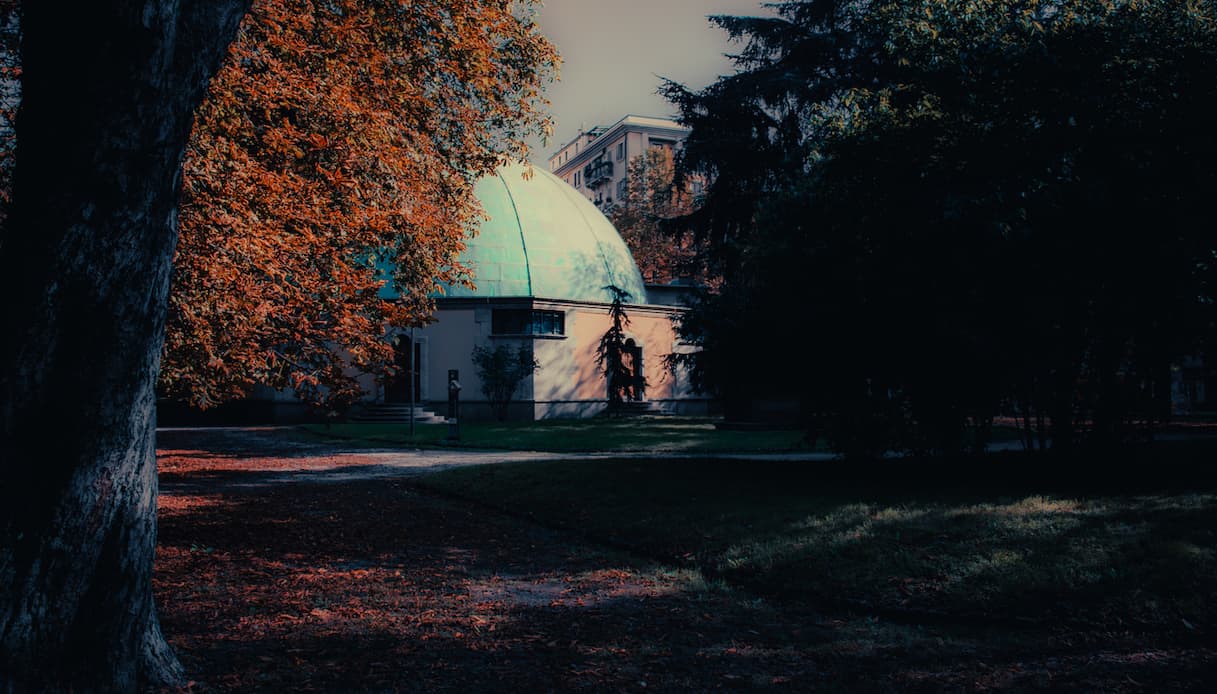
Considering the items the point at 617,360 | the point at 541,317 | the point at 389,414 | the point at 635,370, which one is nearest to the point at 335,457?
the point at 389,414

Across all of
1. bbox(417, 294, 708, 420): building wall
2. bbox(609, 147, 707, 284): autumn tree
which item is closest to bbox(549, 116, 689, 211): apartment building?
bbox(609, 147, 707, 284): autumn tree

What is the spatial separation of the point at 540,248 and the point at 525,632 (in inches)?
1323

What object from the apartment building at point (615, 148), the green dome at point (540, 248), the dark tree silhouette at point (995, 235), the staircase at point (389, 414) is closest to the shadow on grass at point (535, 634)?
the dark tree silhouette at point (995, 235)

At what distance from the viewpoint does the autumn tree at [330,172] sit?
8.62 m

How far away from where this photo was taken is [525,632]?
5.25 meters

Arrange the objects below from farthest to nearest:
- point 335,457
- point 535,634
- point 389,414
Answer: point 389,414
point 335,457
point 535,634

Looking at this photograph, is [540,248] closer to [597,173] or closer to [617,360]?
[617,360]

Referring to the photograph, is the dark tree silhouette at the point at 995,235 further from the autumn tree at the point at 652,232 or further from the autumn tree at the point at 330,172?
the autumn tree at the point at 652,232

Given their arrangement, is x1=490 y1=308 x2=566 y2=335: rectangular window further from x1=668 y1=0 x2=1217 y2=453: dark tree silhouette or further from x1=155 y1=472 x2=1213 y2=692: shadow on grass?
x1=155 y1=472 x2=1213 y2=692: shadow on grass

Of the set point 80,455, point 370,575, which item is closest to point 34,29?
point 80,455

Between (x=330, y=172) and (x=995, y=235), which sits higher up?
(x=330, y=172)

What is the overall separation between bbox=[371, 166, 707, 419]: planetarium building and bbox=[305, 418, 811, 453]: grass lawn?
7.00 metres

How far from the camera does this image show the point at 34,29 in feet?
12.4

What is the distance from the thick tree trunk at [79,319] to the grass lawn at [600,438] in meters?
13.3
